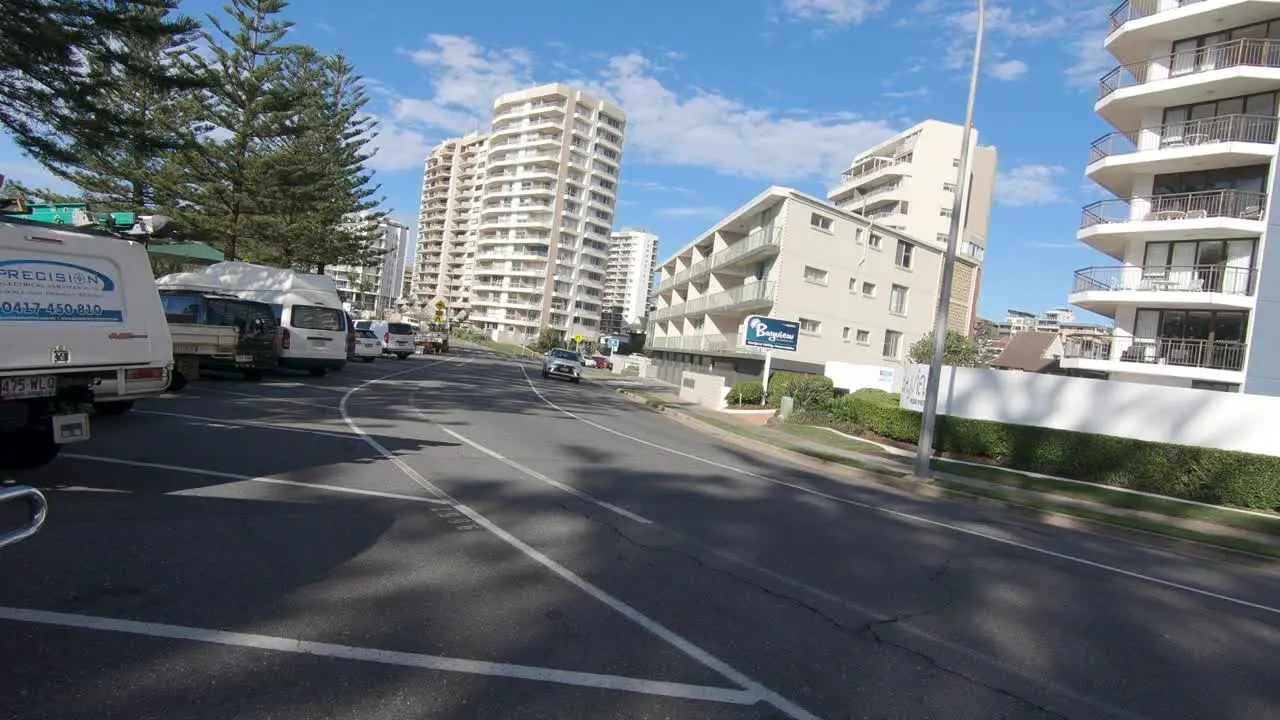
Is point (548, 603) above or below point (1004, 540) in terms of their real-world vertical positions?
above

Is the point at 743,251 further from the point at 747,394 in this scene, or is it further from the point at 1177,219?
the point at 1177,219

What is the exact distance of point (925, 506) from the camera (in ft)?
38.8

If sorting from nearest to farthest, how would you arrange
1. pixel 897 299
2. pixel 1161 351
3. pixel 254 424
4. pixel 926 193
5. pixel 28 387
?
1. pixel 28 387
2. pixel 254 424
3. pixel 1161 351
4. pixel 897 299
5. pixel 926 193

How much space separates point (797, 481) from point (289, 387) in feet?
39.7

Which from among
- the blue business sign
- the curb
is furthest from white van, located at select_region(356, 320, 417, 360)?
the curb

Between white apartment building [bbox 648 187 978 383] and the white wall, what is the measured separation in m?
15.9

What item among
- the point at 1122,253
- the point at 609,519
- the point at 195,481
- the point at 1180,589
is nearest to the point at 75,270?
the point at 195,481

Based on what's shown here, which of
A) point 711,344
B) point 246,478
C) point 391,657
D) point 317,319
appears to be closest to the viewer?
point 391,657

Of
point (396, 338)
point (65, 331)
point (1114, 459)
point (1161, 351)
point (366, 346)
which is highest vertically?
point (1161, 351)

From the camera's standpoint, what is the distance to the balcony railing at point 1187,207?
81.2 feet

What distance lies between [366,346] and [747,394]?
654 inches

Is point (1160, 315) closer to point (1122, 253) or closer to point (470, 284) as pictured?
point (1122, 253)

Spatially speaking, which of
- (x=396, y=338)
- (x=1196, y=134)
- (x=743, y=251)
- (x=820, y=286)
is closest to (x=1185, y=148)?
(x=1196, y=134)

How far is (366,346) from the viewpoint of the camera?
111 ft
